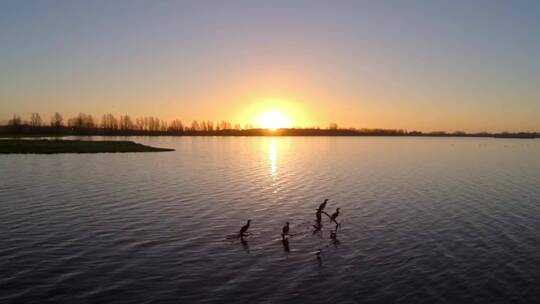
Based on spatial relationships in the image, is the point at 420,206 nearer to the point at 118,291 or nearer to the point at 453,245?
the point at 453,245

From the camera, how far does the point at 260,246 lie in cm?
2680

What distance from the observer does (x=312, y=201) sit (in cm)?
4447

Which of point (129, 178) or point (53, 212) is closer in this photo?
point (53, 212)

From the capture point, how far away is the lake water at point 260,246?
19594 mm

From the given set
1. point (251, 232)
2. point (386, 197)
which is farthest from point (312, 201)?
point (251, 232)

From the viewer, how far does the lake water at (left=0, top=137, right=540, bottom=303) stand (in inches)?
771

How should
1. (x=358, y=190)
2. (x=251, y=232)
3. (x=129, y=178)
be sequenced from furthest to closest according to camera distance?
(x=129, y=178) → (x=358, y=190) → (x=251, y=232)

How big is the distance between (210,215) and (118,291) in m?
→ 16.8

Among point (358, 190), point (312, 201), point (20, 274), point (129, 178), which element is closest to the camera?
point (20, 274)

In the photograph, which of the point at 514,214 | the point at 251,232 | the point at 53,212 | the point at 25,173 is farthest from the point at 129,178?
the point at 514,214

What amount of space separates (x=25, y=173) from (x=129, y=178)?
46.1 ft

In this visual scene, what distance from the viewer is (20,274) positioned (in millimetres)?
20781

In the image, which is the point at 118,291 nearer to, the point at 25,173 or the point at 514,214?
the point at 514,214

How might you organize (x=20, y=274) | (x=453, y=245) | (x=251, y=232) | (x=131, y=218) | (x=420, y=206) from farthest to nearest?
(x=420, y=206), (x=131, y=218), (x=251, y=232), (x=453, y=245), (x=20, y=274)
